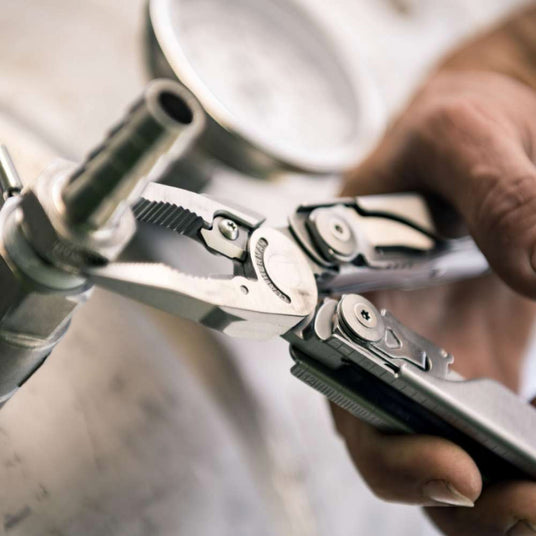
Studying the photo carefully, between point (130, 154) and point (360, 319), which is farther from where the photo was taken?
point (360, 319)

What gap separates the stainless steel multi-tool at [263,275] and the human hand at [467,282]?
3cm

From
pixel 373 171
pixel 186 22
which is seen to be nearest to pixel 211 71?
pixel 186 22

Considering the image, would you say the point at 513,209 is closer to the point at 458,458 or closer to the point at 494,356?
the point at 458,458

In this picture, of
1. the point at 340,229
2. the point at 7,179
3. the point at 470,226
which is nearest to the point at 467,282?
the point at 470,226

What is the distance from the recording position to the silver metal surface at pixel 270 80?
68cm

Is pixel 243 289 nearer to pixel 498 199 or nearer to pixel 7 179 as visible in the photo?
pixel 7 179

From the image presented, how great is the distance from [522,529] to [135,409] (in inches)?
12.8

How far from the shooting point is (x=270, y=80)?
86cm

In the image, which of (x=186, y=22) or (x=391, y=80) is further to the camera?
(x=391, y=80)

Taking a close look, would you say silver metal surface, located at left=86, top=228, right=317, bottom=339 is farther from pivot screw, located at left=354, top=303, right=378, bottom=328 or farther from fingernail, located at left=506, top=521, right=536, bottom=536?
fingernail, located at left=506, top=521, right=536, bottom=536

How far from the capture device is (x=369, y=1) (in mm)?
1197

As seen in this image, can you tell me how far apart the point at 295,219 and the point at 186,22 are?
0.34m

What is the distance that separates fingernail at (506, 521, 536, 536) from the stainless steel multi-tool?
0.05 metres

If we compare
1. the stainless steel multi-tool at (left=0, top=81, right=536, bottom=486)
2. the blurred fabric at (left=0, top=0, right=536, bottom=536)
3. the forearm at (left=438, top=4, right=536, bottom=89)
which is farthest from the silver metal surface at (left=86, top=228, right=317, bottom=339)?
the forearm at (left=438, top=4, right=536, bottom=89)
